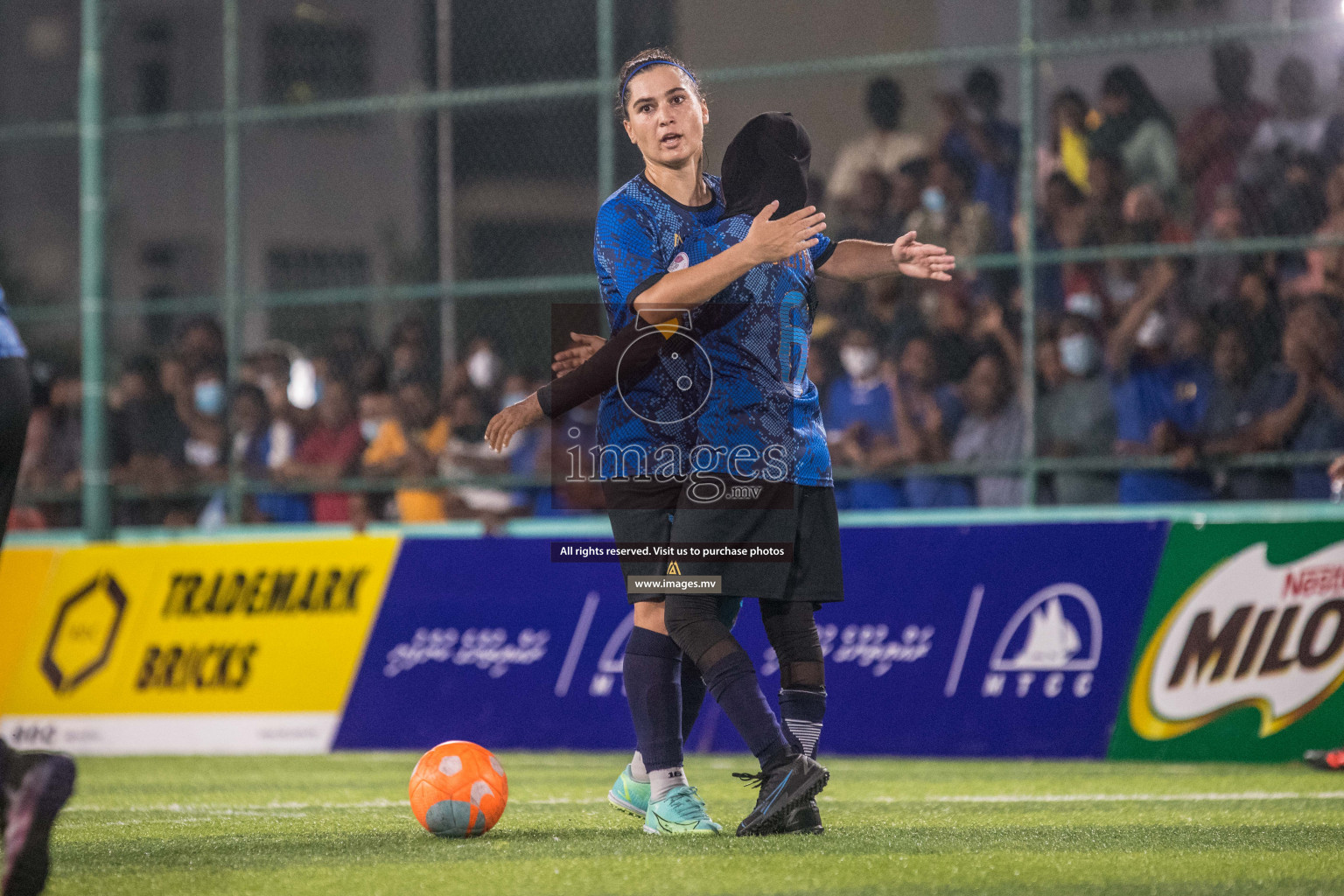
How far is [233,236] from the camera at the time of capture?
39.2 ft

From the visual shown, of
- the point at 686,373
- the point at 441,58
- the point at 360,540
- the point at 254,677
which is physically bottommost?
the point at 254,677

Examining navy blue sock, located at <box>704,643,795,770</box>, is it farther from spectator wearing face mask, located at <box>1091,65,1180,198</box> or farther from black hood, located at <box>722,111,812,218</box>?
spectator wearing face mask, located at <box>1091,65,1180,198</box>

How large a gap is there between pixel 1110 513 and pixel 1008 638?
108 centimetres

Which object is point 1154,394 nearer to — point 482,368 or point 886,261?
point 482,368

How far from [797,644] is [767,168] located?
1.43 m

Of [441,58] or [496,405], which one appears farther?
[441,58]

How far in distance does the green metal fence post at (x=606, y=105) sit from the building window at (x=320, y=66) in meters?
23.4

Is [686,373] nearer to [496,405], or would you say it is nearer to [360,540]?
[360,540]

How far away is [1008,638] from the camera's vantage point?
880cm

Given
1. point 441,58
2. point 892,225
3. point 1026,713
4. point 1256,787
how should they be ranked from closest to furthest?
1. point 1256,787
2. point 1026,713
3. point 892,225
4. point 441,58

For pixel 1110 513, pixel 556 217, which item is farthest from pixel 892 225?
pixel 556 217

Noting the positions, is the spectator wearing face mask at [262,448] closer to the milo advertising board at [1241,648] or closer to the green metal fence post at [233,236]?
the green metal fence post at [233,236]

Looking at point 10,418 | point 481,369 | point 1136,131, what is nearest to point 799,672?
point 10,418

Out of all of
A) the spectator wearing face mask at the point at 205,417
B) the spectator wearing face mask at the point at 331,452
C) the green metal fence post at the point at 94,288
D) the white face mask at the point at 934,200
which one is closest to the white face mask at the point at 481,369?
the spectator wearing face mask at the point at 331,452
